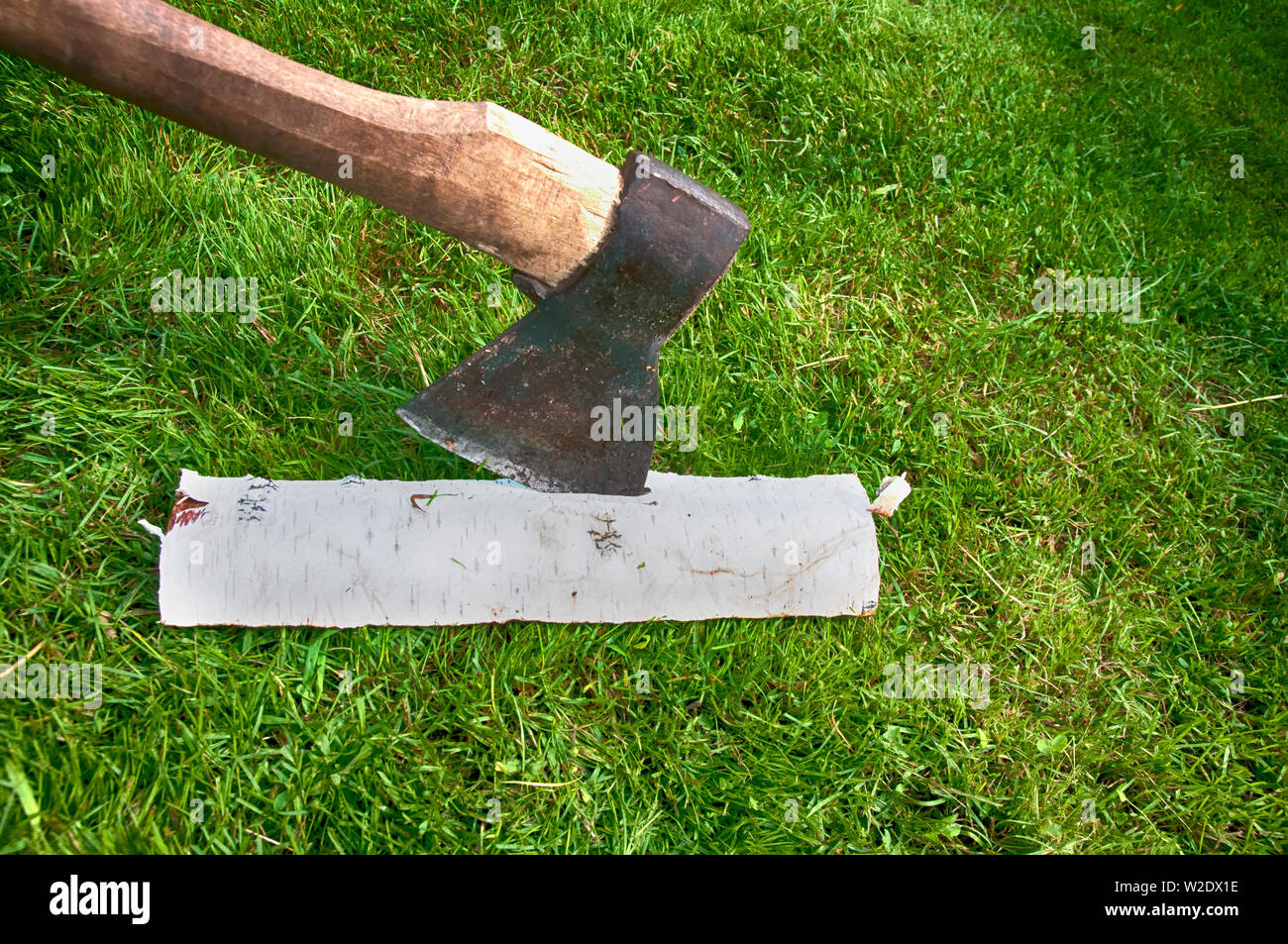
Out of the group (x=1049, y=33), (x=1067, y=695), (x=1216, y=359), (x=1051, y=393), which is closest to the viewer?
(x=1067, y=695)

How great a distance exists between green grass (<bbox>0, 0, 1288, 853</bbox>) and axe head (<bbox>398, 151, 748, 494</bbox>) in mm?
557

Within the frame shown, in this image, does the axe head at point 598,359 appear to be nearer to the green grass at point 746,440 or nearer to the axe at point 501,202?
the axe at point 501,202

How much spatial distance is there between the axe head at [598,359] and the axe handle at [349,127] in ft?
0.30

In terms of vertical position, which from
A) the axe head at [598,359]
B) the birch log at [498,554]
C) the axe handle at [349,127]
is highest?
the axe handle at [349,127]

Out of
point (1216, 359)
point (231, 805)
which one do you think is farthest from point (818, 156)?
point (231, 805)

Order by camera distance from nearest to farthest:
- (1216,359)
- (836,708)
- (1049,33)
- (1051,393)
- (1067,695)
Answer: (836,708) → (1067,695) → (1051,393) → (1216,359) → (1049,33)

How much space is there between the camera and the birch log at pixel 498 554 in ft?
7.68

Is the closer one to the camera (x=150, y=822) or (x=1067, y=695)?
(x=150, y=822)

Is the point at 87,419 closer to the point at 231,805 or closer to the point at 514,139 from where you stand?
the point at 231,805

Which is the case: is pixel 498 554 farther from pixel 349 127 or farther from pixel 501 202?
pixel 349 127

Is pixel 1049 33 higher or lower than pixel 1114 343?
higher

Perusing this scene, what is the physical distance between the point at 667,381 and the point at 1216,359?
253 cm

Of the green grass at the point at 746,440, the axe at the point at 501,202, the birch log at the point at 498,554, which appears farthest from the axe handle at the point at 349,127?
the green grass at the point at 746,440

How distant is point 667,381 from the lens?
3125mm
